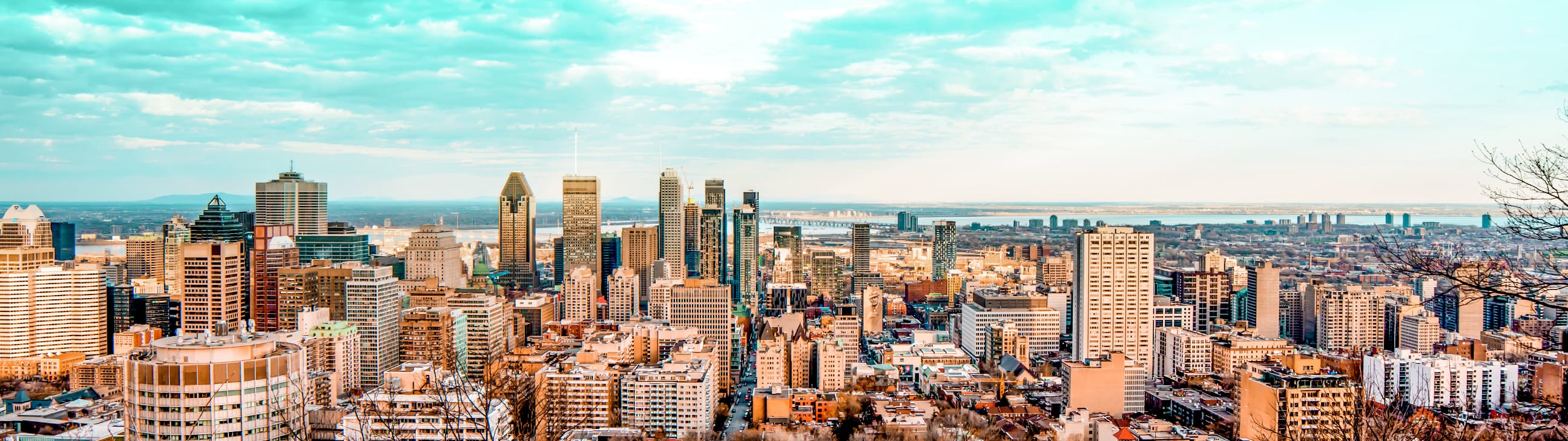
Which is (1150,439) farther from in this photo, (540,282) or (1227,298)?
(540,282)

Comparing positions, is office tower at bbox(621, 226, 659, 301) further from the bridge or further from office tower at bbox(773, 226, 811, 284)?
the bridge

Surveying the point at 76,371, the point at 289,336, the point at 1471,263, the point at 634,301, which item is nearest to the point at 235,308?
the point at 76,371

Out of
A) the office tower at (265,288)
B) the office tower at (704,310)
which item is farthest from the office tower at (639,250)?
the office tower at (704,310)

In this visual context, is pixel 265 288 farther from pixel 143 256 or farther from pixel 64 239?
pixel 64 239

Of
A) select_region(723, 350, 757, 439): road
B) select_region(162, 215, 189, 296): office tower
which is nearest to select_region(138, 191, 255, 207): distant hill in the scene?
select_region(162, 215, 189, 296): office tower

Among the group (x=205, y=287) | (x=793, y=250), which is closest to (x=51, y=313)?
(x=205, y=287)

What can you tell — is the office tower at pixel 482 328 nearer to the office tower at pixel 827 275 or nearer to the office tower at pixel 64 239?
the office tower at pixel 827 275
